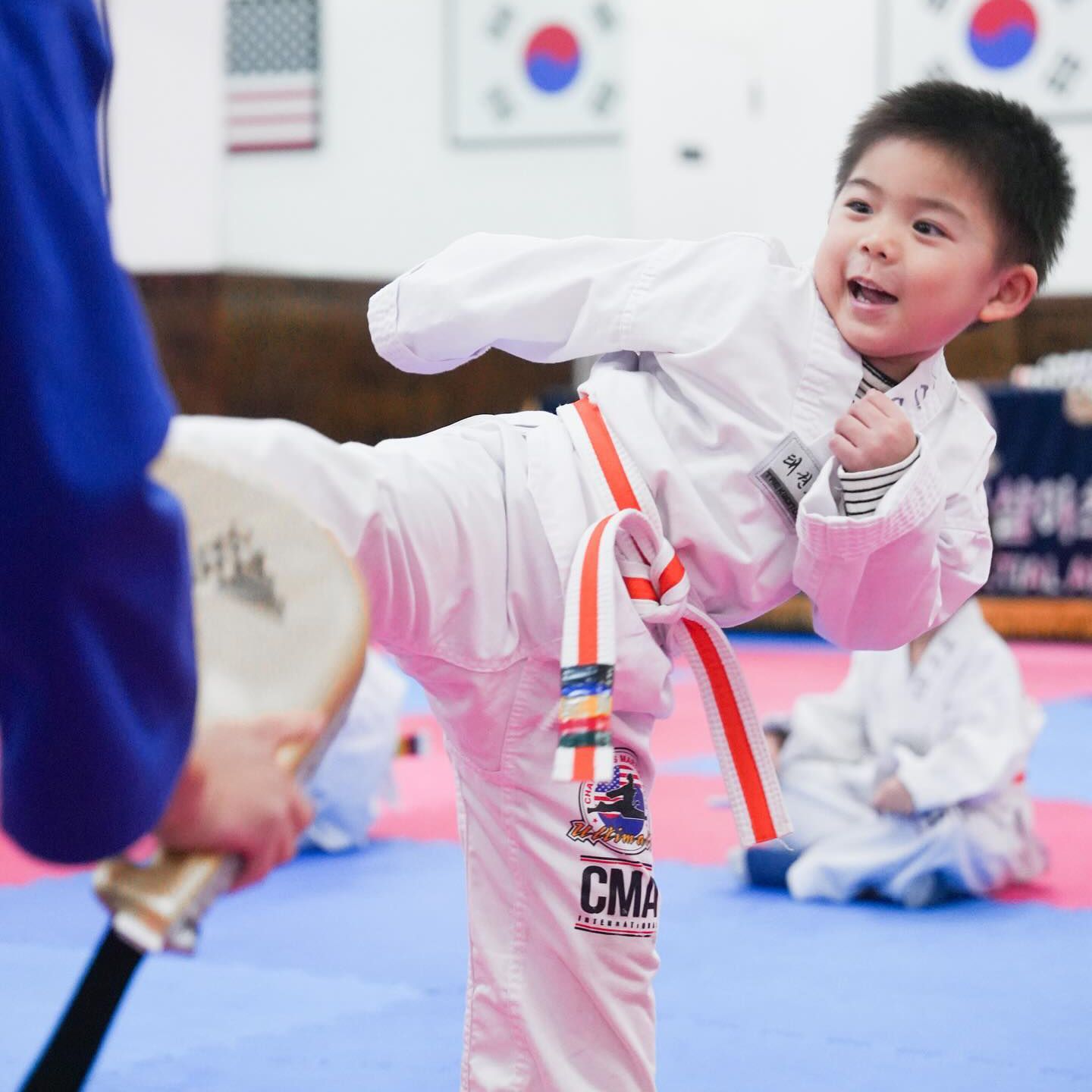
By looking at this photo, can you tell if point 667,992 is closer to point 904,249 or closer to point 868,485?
point 868,485

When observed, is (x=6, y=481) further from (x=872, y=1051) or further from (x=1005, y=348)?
(x=1005, y=348)

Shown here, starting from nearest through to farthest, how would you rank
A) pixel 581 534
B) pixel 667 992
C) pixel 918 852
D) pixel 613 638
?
pixel 613 638, pixel 581 534, pixel 667 992, pixel 918 852

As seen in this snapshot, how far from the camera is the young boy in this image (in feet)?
5.29

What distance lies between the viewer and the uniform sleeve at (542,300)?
1.71 meters

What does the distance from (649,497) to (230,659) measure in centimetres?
84

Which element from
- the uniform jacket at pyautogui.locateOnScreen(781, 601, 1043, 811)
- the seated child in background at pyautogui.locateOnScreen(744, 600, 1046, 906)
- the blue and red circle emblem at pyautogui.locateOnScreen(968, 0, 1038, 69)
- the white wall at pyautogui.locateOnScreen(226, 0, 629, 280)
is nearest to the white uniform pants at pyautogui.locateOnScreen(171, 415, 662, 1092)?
the seated child in background at pyautogui.locateOnScreen(744, 600, 1046, 906)

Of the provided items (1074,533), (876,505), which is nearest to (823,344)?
(876,505)

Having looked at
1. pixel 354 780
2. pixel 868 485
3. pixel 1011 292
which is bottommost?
pixel 354 780

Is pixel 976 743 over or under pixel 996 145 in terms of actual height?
under

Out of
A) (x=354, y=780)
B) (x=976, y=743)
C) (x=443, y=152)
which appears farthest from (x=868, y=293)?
(x=443, y=152)

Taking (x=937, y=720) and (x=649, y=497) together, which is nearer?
(x=649, y=497)

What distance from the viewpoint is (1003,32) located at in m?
8.59

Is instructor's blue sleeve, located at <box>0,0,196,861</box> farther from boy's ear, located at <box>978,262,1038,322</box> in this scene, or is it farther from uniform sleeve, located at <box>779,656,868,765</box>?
uniform sleeve, located at <box>779,656,868,765</box>

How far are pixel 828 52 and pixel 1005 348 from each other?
198 centimetres
